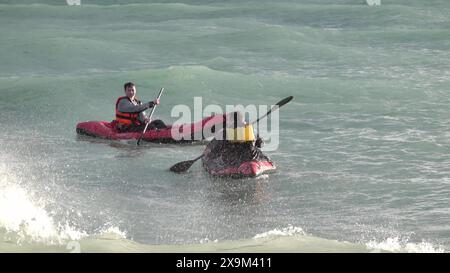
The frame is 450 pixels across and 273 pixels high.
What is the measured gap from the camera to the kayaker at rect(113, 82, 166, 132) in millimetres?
16016

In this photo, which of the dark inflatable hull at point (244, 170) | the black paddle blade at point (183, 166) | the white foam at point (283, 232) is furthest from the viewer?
the black paddle blade at point (183, 166)

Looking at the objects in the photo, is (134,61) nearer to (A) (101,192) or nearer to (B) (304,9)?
(B) (304,9)

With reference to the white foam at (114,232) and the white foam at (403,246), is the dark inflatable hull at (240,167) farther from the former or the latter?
the white foam at (403,246)

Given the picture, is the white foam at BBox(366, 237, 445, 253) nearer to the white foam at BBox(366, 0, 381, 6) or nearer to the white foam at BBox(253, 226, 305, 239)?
the white foam at BBox(253, 226, 305, 239)

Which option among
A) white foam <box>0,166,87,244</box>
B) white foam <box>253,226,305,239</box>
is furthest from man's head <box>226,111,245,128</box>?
white foam <box>0,166,87,244</box>

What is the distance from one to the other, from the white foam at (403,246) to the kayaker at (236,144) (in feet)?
10.7

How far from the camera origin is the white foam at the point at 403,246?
1020 centimetres

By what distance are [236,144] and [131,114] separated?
3296mm

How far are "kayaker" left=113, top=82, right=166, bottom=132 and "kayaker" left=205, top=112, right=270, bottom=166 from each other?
2.69 metres

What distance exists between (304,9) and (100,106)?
54.8ft

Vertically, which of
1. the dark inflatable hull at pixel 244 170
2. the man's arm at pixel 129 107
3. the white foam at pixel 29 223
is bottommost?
the dark inflatable hull at pixel 244 170

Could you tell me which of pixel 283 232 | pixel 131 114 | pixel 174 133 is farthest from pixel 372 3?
pixel 283 232

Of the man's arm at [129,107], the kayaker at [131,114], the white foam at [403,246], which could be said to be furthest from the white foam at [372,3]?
the white foam at [403,246]

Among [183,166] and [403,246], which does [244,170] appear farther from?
[403,246]
